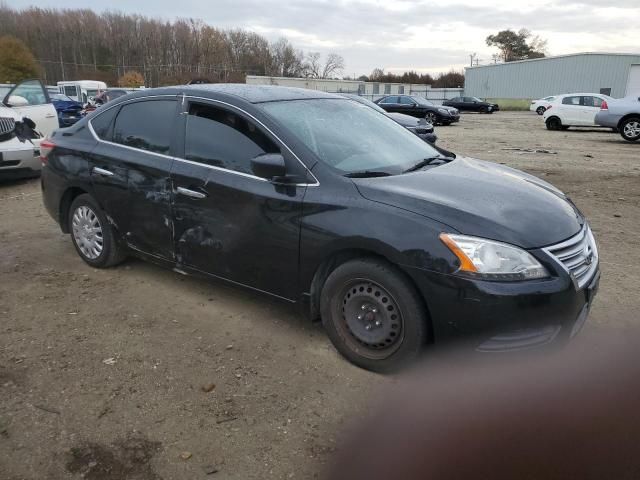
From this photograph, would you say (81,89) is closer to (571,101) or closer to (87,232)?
(571,101)

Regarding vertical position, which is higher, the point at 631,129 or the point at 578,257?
the point at 578,257

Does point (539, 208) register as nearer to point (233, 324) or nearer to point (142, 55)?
point (233, 324)

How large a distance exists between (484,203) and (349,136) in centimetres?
117

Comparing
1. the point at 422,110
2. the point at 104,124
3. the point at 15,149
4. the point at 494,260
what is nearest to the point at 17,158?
the point at 15,149

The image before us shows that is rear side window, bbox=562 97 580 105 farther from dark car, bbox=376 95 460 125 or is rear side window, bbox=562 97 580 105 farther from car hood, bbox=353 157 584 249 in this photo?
car hood, bbox=353 157 584 249

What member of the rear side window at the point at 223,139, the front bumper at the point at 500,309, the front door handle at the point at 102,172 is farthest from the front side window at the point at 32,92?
the front bumper at the point at 500,309

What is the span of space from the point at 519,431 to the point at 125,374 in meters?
2.21

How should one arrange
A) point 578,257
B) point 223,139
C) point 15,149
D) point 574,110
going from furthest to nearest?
point 574,110 < point 15,149 < point 223,139 < point 578,257

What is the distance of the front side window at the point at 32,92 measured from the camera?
9.69 meters

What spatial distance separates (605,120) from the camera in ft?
53.0

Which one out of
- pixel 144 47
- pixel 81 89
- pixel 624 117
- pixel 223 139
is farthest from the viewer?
pixel 144 47

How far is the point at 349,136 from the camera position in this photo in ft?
12.2

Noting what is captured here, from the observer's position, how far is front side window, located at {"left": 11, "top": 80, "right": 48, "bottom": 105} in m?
9.69

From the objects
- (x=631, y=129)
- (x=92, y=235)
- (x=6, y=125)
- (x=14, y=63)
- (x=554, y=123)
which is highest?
(x=14, y=63)
